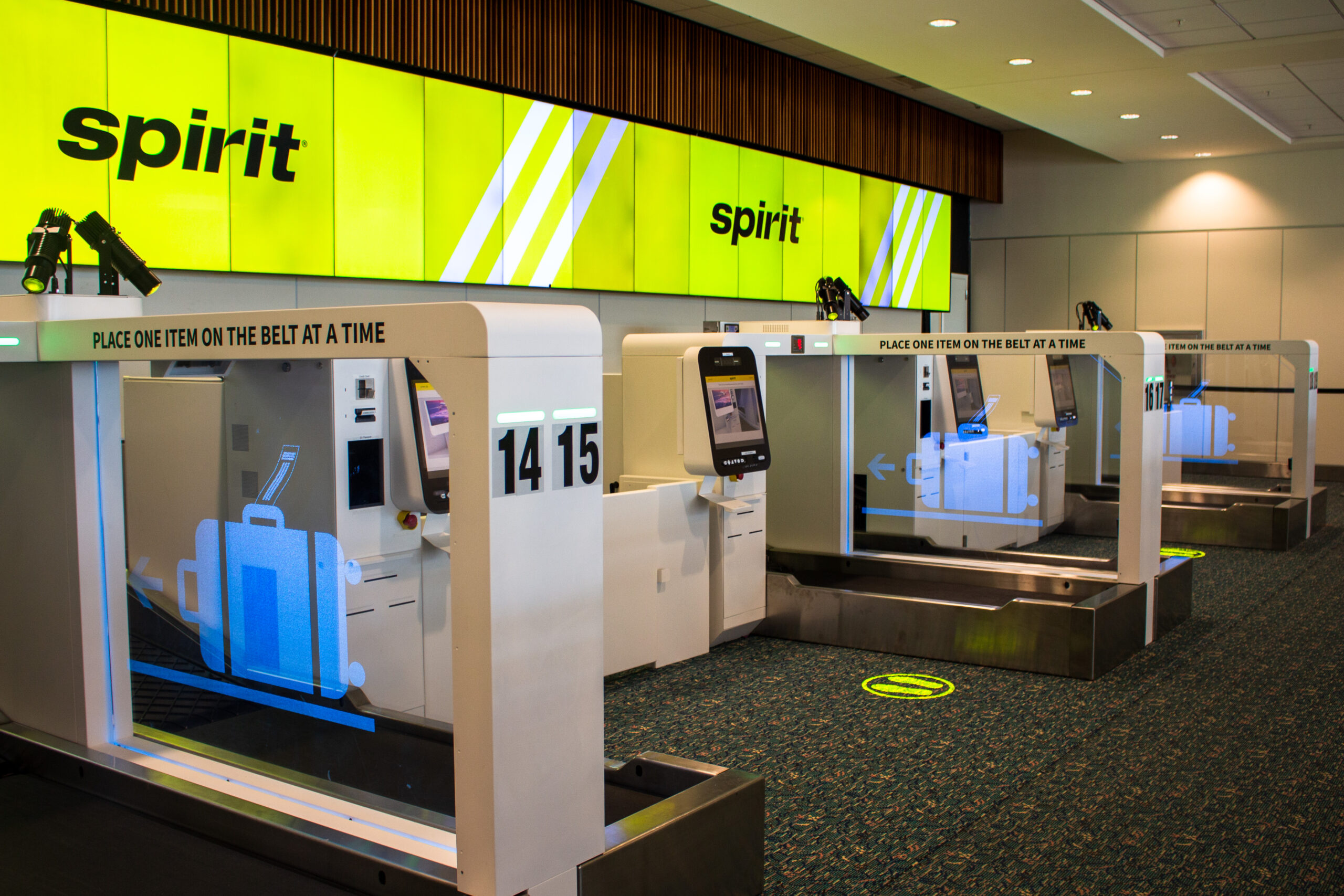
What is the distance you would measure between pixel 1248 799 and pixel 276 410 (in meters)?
2.96

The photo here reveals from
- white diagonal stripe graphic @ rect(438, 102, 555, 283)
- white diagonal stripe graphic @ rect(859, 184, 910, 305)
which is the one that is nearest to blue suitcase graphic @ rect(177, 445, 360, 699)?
white diagonal stripe graphic @ rect(438, 102, 555, 283)

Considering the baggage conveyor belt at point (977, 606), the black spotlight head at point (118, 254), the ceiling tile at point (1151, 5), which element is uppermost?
the ceiling tile at point (1151, 5)

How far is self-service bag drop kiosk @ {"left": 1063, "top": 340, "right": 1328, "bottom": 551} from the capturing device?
24.5ft

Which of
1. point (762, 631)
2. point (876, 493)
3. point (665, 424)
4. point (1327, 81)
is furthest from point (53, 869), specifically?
point (1327, 81)

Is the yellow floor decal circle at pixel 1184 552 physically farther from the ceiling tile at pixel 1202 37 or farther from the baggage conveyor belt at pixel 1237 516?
the ceiling tile at pixel 1202 37

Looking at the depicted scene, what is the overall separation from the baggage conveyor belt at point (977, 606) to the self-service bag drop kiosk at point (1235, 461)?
97.1 inches

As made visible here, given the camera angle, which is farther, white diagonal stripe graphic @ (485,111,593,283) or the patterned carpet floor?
white diagonal stripe graphic @ (485,111,593,283)

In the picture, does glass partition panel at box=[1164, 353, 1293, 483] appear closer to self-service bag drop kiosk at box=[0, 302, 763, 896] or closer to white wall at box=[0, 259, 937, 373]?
white wall at box=[0, 259, 937, 373]

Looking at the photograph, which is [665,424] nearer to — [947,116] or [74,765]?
[74,765]

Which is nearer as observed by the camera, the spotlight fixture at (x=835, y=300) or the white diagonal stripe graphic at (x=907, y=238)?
the spotlight fixture at (x=835, y=300)

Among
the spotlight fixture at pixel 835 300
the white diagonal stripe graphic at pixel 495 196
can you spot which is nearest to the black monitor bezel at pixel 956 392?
the spotlight fixture at pixel 835 300

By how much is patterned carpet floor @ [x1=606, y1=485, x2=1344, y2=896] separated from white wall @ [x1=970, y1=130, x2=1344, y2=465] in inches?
295

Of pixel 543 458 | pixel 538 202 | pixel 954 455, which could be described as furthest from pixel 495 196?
pixel 543 458

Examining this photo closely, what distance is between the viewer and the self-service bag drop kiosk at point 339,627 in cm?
186
